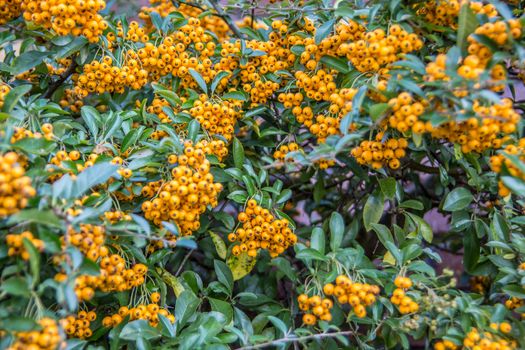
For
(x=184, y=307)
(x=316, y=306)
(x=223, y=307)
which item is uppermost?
(x=316, y=306)

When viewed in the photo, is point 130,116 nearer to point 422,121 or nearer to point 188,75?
point 188,75

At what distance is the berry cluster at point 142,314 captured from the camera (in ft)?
6.56

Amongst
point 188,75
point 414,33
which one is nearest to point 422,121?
point 414,33

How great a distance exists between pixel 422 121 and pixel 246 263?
0.97m

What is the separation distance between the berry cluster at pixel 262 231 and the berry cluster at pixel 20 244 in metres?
0.80

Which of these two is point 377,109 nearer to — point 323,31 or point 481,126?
point 481,126

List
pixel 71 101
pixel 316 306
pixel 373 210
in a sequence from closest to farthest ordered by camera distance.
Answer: pixel 316 306 → pixel 373 210 → pixel 71 101

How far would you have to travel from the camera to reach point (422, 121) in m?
1.87

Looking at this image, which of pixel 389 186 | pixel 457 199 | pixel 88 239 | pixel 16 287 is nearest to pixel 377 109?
pixel 389 186

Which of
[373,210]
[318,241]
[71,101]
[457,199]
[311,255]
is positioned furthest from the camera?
[71,101]

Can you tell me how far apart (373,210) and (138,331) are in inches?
44.5

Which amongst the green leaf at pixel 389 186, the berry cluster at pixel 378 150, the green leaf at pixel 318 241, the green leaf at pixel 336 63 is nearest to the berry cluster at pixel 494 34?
the berry cluster at pixel 378 150

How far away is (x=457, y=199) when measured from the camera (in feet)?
7.61

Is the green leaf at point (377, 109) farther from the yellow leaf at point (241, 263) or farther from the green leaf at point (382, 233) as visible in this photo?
the yellow leaf at point (241, 263)
